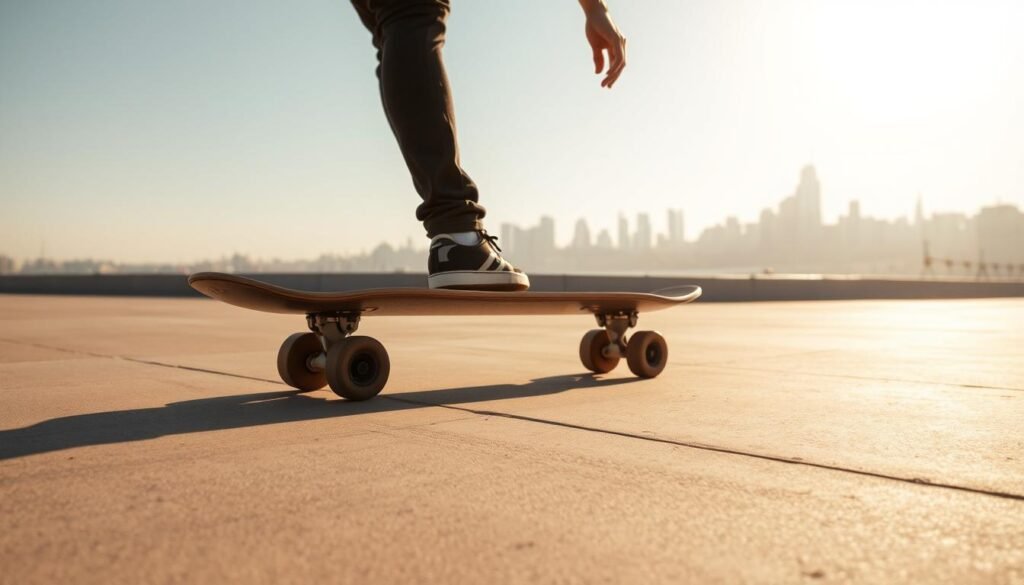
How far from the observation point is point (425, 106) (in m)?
2.24

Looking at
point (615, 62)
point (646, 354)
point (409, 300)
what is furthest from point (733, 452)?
point (615, 62)

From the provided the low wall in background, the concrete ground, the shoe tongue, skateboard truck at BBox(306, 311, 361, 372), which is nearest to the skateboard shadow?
the concrete ground

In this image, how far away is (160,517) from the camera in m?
0.95

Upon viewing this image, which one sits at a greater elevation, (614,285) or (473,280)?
(473,280)

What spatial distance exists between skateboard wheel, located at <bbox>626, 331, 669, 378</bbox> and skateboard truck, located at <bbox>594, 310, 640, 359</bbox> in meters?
0.08

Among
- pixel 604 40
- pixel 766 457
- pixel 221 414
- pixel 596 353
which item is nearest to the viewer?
pixel 766 457

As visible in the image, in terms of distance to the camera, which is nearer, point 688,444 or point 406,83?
point 688,444

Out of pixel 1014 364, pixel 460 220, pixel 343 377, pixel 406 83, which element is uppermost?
pixel 406 83

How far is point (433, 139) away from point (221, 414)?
1007 millimetres

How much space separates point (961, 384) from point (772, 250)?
118013 millimetres

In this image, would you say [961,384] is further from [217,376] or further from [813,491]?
[217,376]

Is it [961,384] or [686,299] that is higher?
[686,299]

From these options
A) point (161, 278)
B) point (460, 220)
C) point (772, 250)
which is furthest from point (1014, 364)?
point (772, 250)

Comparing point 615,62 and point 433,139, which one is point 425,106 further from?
point 615,62
